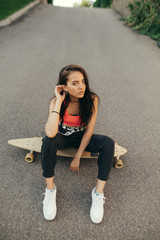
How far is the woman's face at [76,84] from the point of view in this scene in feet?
6.68

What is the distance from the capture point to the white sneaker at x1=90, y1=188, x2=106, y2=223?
1.92 meters

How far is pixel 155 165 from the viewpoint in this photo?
2672mm

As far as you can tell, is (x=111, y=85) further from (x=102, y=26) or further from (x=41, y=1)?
(x=41, y=1)

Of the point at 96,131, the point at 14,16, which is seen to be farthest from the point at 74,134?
the point at 14,16

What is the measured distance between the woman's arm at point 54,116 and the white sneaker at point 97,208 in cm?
80

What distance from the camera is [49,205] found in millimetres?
1960

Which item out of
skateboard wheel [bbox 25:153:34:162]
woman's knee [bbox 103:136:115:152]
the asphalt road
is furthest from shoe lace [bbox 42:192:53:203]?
woman's knee [bbox 103:136:115:152]

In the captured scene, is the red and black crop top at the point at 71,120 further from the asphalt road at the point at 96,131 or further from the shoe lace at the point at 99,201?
the shoe lace at the point at 99,201

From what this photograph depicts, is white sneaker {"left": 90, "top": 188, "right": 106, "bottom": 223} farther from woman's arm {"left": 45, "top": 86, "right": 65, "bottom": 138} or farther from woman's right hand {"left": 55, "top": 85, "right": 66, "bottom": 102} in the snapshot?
woman's right hand {"left": 55, "top": 85, "right": 66, "bottom": 102}

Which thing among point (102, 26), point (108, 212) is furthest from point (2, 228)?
point (102, 26)

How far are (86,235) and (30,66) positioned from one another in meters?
4.44

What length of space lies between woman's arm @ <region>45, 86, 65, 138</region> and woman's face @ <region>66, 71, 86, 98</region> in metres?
0.14

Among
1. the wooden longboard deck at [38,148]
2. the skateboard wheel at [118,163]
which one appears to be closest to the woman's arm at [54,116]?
the wooden longboard deck at [38,148]

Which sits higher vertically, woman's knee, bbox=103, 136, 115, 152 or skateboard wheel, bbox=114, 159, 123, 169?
woman's knee, bbox=103, 136, 115, 152
